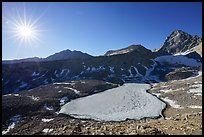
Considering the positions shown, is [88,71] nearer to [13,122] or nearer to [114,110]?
[114,110]

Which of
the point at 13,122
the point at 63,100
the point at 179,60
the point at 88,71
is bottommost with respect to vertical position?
the point at 13,122

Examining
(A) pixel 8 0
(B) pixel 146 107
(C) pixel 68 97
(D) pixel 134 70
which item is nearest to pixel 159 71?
(D) pixel 134 70

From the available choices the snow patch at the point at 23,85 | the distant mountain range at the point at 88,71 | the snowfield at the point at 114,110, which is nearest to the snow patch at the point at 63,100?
the snowfield at the point at 114,110

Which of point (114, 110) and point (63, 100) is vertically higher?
point (63, 100)

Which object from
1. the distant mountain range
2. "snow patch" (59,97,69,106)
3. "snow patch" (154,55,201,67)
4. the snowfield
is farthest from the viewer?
"snow patch" (154,55,201,67)

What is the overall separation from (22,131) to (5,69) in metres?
107

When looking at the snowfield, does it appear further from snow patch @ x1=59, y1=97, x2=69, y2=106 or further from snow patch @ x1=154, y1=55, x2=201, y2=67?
snow patch @ x1=154, y1=55, x2=201, y2=67

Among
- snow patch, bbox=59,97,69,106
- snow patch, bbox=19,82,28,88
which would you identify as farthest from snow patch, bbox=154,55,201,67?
snow patch, bbox=59,97,69,106

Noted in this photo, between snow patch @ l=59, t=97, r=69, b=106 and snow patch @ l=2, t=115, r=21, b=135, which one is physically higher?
snow patch @ l=59, t=97, r=69, b=106

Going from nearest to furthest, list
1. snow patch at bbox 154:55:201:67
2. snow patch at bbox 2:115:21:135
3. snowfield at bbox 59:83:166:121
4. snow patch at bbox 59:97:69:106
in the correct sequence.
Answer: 1. snow patch at bbox 2:115:21:135
2. snowfield at bbox 59:83:166:121
3. snow patch at bbox 59:97:69:106
4. snow patch at bbox 154:55:201:67

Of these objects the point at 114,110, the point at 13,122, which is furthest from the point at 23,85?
the point at 114,110

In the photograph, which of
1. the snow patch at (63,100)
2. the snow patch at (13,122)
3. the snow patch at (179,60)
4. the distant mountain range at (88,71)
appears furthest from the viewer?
the snow patch at (179,60)

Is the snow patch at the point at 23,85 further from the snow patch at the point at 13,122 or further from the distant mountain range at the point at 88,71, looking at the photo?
the snow patch at the point at 13,122

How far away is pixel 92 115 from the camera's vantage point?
4588 centimetres
